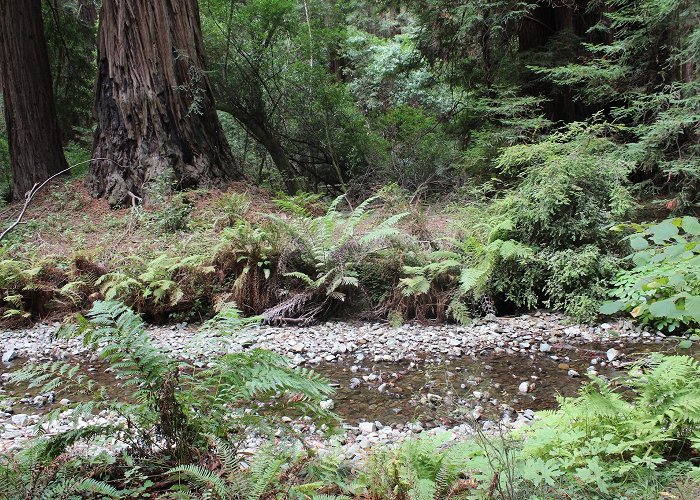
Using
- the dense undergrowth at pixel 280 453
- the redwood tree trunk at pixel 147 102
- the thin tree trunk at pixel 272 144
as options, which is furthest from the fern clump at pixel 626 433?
the thin tree trunk at pixel 272 144

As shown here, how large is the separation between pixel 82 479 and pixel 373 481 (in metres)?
1.06

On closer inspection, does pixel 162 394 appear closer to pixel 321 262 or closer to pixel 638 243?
pixel 638 243

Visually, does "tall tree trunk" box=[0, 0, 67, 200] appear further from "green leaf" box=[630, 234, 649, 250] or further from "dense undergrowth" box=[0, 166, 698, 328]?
"green leaf" box=[630, 234, 649, 250]

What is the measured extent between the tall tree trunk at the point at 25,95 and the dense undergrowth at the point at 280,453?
314 inches

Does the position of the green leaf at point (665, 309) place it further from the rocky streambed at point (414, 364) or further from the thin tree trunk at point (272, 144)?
the thin tree trunk at point (272, 144)

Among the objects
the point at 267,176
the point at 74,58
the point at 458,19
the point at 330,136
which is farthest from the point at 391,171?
the point at 74,58

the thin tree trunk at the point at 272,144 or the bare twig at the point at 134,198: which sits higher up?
the thin tree trunk at the point at 272,144

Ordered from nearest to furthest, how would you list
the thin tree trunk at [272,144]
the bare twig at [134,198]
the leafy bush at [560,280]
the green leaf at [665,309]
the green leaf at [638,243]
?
the green leaf at [665,309], the green leaf at [638,243], the leafy bush at [560,280], the bare twig at [134,198], the thin tree trunk at [272,144]

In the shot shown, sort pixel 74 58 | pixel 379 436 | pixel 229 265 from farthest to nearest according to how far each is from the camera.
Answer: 1. pixel 74 58
2. pixel 229 265
3. pixel 379 436

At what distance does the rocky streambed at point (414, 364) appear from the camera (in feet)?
10.2

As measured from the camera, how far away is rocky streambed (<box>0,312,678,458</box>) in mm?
3094

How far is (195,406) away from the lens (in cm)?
205

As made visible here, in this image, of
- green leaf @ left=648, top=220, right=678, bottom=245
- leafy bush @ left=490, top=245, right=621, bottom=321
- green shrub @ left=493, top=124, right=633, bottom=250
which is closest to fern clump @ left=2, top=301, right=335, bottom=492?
green leaf @ left=648, top=220, right=678, bottom=245

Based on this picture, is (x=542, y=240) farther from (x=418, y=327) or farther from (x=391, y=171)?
(x=391, y=171)
